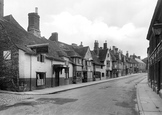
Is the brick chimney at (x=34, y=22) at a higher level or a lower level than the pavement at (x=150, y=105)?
higher

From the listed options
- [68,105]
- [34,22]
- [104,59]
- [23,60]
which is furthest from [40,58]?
[104,59]

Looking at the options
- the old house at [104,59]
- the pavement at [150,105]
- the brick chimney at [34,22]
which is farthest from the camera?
the old house at [104,59]

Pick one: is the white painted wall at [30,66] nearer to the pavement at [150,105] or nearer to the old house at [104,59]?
the pavement at [150,105]

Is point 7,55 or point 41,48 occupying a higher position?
Result: point 41,48

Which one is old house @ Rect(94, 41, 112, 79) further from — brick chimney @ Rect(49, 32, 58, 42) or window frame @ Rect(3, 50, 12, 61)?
window frame @ Rect(3, 50, 12, 61)

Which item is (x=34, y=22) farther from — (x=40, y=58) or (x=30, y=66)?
(x=30, y=66)

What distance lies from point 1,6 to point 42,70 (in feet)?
32.0

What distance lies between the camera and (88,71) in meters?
36.1

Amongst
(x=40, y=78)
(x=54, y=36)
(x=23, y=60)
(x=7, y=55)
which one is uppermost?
(x=54, y=36)

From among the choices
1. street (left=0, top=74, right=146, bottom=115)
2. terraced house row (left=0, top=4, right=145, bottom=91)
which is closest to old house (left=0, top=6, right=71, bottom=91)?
terraced house row (left=0, top=4, right=145, bottom=91)

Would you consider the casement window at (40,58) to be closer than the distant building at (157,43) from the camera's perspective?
No

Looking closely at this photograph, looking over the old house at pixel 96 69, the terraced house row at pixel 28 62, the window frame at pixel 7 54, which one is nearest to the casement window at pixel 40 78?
the terraced house row at pixel 28 62

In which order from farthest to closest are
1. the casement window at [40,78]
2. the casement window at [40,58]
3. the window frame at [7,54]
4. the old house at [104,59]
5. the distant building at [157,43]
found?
the old house at [104,59], the casement window at [40,58], the casement window at [40,78], the window frame at [7,54], the distant building at [157,43]

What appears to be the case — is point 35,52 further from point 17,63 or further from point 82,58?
point 82,58
